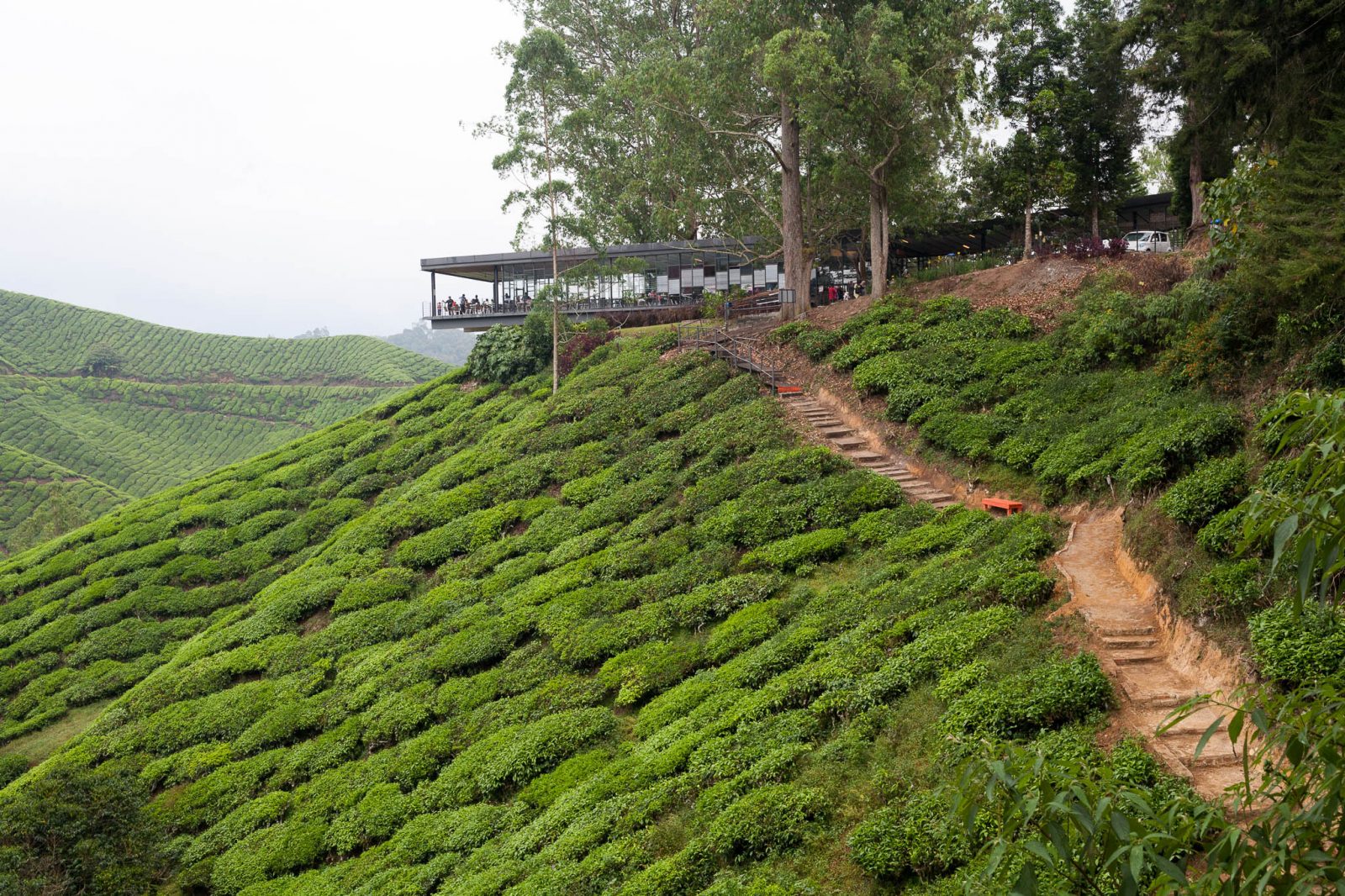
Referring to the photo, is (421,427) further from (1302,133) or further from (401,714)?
(1302,133)

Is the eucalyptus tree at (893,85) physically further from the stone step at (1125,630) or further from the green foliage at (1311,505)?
the green foliage at (1311,505)

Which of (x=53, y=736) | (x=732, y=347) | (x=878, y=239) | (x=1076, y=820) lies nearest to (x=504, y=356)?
(x=732, y=347)

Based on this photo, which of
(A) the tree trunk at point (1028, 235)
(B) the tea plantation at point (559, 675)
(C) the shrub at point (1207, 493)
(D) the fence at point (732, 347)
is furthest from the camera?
(A) the tree trunk at point (1028, 235)

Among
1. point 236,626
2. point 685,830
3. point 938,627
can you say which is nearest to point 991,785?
point 685,830

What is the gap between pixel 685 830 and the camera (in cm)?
1130

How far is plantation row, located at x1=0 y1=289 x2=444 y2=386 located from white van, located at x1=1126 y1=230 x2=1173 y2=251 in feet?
249

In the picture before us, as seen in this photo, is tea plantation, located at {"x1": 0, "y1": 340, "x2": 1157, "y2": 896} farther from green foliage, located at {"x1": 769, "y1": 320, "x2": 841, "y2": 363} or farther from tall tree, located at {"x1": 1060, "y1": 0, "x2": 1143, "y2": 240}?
tall tree, located at {"x1": 1060, "y1": 0, "x2": 1143, "y2": 240}

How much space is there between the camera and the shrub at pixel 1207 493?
1216cm

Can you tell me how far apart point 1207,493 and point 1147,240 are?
23.9 metres

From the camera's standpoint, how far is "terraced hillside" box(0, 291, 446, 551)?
71625 mm

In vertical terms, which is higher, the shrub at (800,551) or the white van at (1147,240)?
the white van at (1147,240)

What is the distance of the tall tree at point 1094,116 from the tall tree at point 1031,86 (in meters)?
0.75

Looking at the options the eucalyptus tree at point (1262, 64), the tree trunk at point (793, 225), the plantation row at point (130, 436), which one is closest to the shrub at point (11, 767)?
the tree trunk at point (793, 225)

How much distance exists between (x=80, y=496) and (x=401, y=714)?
56.7 metres
